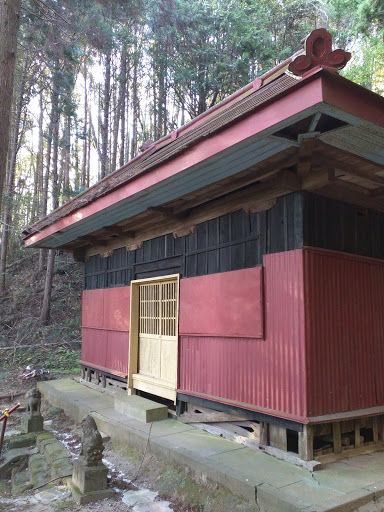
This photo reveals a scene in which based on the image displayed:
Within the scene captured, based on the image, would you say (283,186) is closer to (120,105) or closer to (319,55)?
(319,55)

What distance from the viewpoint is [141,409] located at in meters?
5.83

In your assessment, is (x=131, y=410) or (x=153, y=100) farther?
(x=153, y=100)

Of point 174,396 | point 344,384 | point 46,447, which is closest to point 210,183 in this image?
point 344,384

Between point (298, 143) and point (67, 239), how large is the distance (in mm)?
6086

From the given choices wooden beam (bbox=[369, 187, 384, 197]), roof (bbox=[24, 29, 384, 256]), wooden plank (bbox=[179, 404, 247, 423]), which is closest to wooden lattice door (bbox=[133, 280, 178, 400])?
wooden plank (bbox=[179, 404, 247, 423])

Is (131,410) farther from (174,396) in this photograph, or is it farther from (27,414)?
(27,414)

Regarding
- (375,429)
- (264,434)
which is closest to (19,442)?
(264,434)

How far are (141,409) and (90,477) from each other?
1.86 metres

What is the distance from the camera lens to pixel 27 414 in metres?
6.37

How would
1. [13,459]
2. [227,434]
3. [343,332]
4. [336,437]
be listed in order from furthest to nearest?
1. [13,459]
2. [227,434]
3. [343,332]
4. [336,437]

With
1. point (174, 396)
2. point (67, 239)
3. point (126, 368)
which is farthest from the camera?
point (67, 239)

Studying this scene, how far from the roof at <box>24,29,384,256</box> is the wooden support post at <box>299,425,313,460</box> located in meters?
2.64

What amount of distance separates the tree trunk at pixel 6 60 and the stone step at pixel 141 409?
3664 mm

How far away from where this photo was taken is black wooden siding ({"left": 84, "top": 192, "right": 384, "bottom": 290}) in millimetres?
4293
